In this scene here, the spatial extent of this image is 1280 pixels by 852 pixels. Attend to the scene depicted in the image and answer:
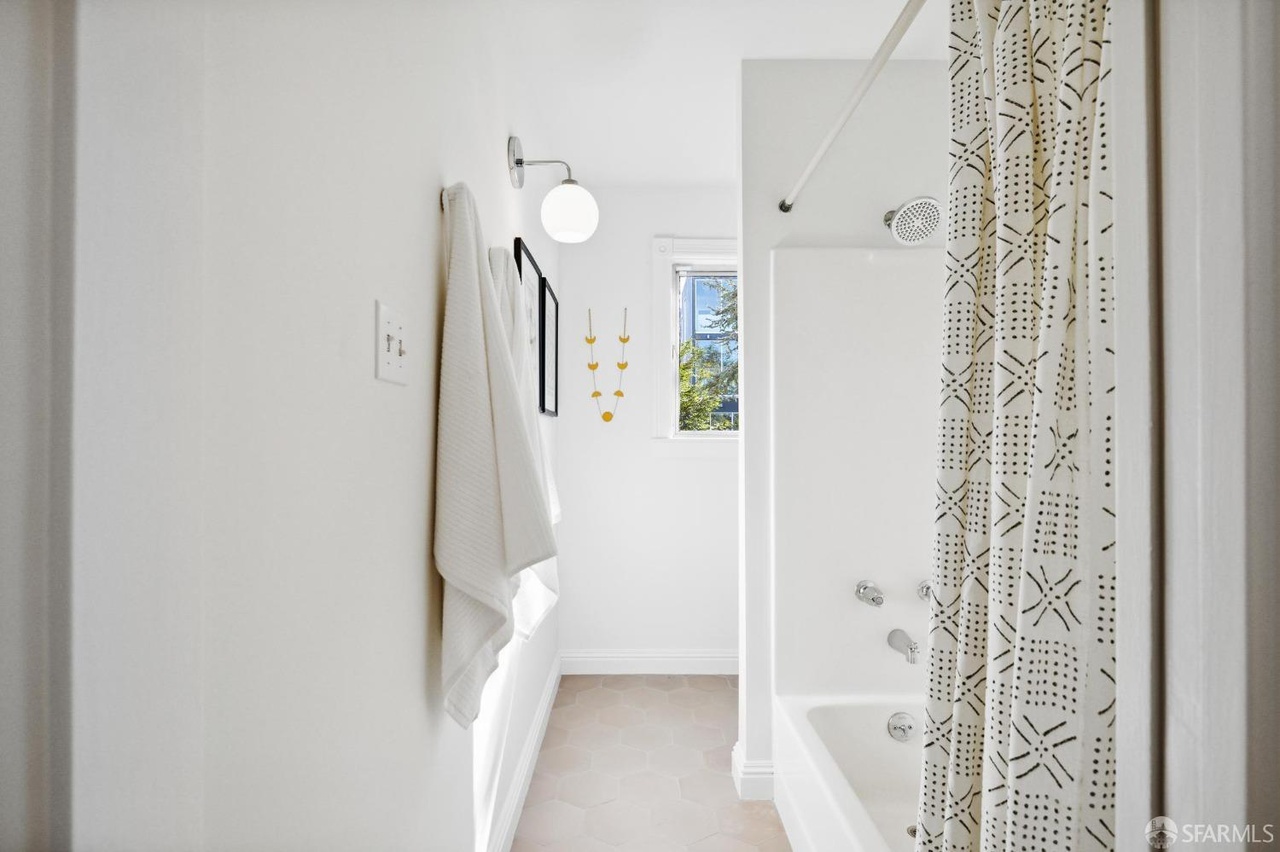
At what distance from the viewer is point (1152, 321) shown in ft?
1.39

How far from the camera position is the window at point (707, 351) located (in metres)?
3.26

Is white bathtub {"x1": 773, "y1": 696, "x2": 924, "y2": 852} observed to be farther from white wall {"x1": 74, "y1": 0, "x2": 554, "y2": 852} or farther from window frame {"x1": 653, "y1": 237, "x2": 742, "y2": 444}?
window frame {"x1": 653, "y1": 237, "x2": 742, "y2": 444}

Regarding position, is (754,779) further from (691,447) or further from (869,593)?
(691,447)

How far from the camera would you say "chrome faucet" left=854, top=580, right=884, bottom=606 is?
6.45 ft

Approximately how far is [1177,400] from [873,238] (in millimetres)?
1880

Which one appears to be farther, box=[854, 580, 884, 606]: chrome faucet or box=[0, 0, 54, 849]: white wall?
box=[854, 580, 884, 606]: chrome faucet

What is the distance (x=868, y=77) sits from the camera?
136cm

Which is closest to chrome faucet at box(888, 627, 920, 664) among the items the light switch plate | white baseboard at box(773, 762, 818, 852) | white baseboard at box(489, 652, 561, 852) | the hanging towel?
white baseboard at box(773, 762, 818, 852)

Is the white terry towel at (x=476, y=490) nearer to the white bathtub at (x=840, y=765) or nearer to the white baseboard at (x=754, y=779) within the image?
the white bathtub at (x=840, y=765)

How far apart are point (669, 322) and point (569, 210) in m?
1.25

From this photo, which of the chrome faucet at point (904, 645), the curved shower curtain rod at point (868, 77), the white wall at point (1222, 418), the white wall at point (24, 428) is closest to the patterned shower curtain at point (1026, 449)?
the white wall at point (1222, 418)

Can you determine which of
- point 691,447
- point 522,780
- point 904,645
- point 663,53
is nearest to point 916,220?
point 663,53

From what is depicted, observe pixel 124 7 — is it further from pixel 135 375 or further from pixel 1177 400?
pixel 1177 400

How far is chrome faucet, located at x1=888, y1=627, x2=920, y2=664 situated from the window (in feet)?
4.96
